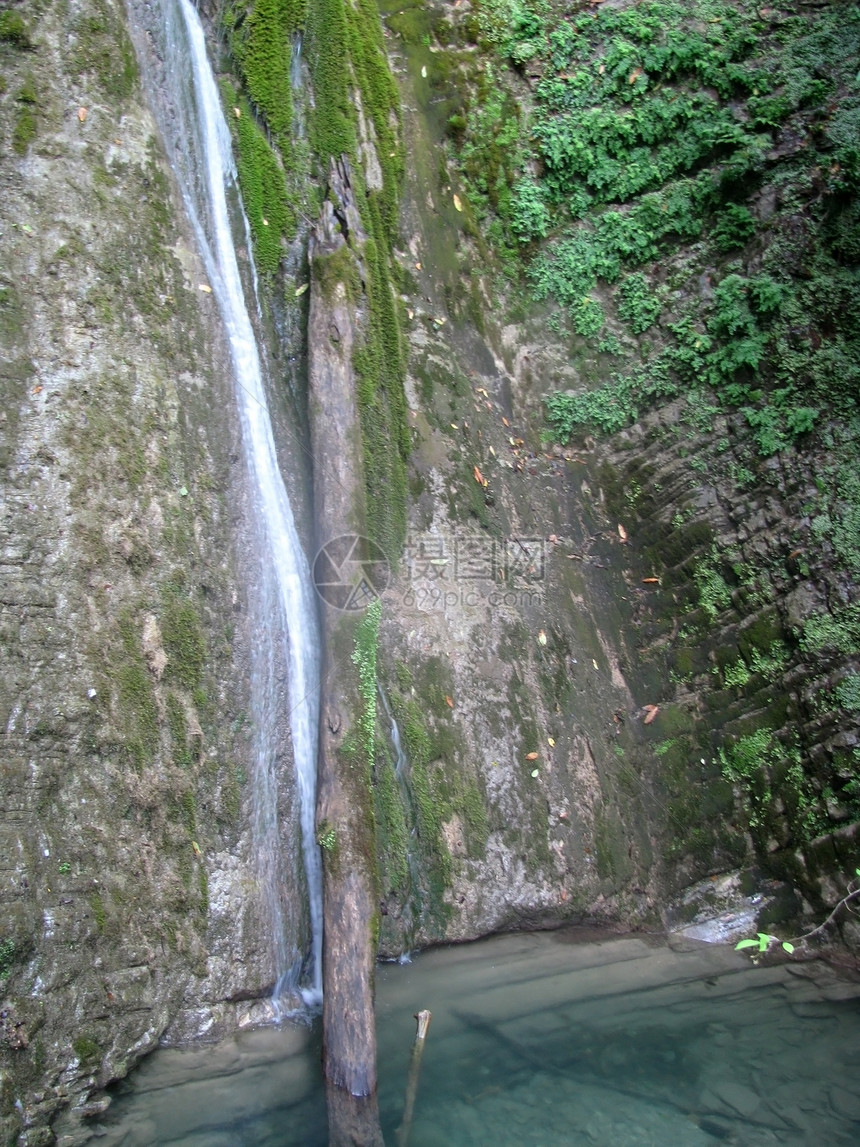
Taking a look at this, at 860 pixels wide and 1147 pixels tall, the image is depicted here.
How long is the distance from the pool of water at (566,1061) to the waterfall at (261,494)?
494mm

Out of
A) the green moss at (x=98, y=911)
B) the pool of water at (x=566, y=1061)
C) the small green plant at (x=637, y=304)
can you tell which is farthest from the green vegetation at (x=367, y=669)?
the small green plant at (x=637, y=304)

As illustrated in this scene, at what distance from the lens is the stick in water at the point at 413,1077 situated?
162 inches

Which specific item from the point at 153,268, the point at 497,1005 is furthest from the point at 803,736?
the point at 153,268

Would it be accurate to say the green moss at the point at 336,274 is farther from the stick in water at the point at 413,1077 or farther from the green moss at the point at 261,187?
the stick in water at the point at 413,1077

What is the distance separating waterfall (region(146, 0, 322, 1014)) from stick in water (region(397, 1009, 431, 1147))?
605 mm

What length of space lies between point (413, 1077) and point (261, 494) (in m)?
3.36

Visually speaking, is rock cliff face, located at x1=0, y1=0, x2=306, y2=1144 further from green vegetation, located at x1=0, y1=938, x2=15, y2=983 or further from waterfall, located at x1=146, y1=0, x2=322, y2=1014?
waterfall, located at x1=146, y1=0, x2=322, y2=1014

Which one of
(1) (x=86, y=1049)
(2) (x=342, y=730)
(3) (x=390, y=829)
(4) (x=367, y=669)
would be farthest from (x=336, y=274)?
(1) (x=86, y=1049)

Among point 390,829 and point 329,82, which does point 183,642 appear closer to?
point 390,829

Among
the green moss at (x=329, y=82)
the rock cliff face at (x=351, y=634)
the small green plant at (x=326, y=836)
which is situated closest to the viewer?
the rock cliff face at (x=351, y=634)

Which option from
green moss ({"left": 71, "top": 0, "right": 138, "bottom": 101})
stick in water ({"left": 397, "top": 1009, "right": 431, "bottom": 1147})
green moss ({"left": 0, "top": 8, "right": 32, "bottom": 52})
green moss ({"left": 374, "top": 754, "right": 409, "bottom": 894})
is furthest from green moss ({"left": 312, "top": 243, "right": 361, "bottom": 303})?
stick in water ({"left": 397, "top": 1009, "right": 431, "bottom": 1147})

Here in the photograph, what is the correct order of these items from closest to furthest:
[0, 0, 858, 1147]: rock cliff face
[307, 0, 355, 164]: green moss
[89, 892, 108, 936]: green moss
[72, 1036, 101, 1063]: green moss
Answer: [72, 1036, 101, 1063]: green moss → [89, 892, 108, 936]: green moss → [0, 0, 858, 1147]: rock cliff face → [307, 0, 355, 164]: green moss

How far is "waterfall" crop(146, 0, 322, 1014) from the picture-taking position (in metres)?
4.65

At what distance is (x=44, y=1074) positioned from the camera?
356 centimetres
